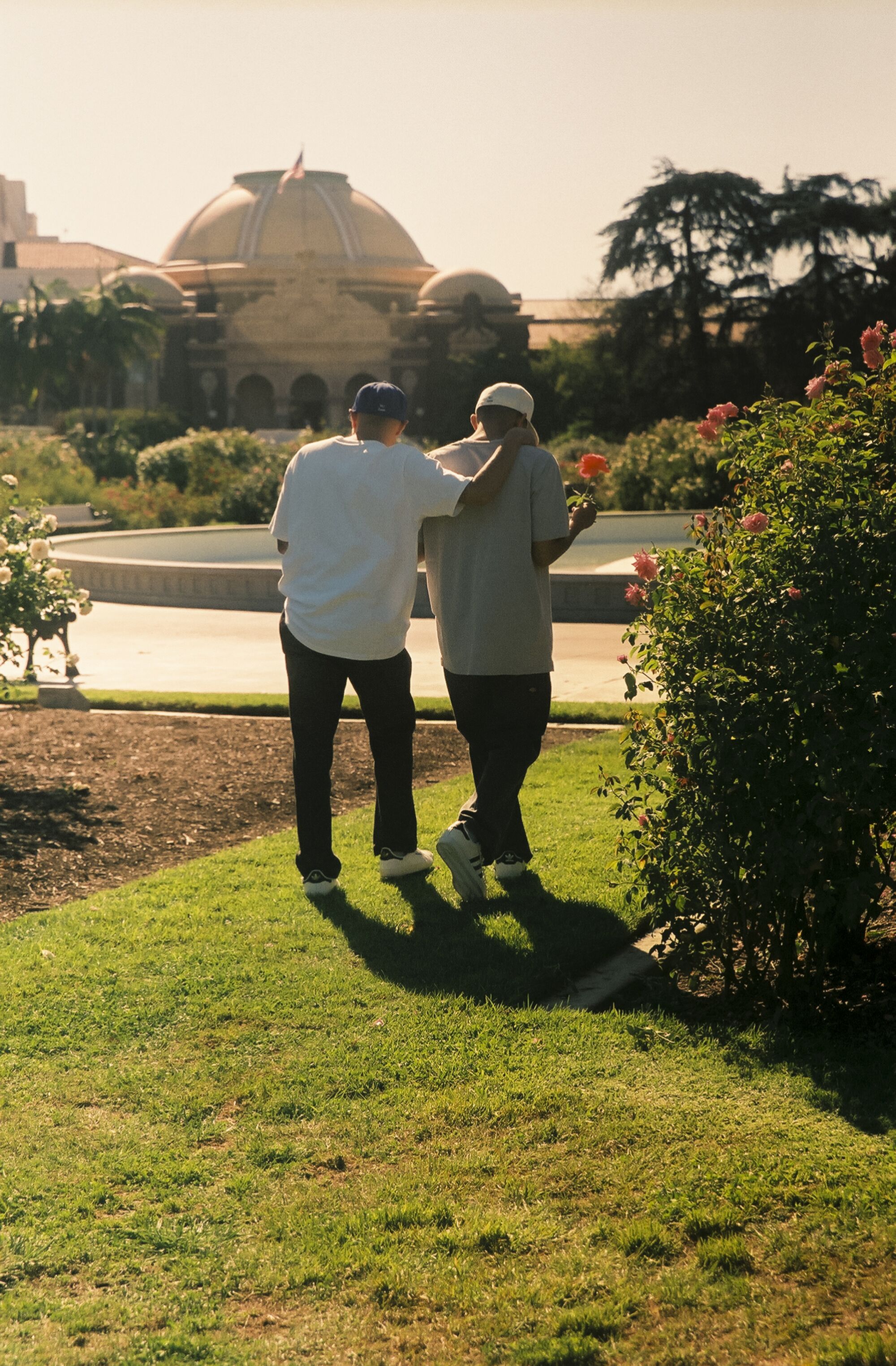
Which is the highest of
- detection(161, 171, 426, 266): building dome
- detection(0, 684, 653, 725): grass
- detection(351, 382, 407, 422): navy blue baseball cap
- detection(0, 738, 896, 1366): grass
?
detection(161, 171, 426, 266): building dome

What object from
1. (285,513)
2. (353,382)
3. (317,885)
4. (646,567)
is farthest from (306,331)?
(646,567)

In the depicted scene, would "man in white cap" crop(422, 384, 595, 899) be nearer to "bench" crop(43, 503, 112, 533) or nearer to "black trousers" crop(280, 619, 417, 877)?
"black trousers" crop(280, 619, 417, 877)

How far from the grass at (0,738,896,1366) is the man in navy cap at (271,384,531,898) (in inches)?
24.8

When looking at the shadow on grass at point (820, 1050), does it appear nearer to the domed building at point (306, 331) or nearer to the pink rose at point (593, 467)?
the pink rose at point (593, 467)

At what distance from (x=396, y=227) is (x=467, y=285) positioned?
1551cm

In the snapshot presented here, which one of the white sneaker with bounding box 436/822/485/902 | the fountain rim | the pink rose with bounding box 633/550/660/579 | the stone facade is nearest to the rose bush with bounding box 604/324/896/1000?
the pink rose with bounding box 633/550/660/579

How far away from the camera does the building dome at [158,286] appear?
62.2 m

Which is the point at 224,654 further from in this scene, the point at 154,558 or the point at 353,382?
the point at 353,382

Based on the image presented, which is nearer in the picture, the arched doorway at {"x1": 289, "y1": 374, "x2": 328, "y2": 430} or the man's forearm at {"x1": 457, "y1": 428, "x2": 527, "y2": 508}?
the man's forearm at {"x1": 457, "y1": 428, "x2": 527, "y2": 508}

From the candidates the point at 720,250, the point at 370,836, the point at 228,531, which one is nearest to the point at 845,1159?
the point at 370,836

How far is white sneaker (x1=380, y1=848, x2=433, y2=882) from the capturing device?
4832mm

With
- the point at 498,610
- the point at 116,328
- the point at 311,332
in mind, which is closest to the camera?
the point at 498,610

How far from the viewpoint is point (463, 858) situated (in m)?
4.34

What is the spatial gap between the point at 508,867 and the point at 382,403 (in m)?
1.66
